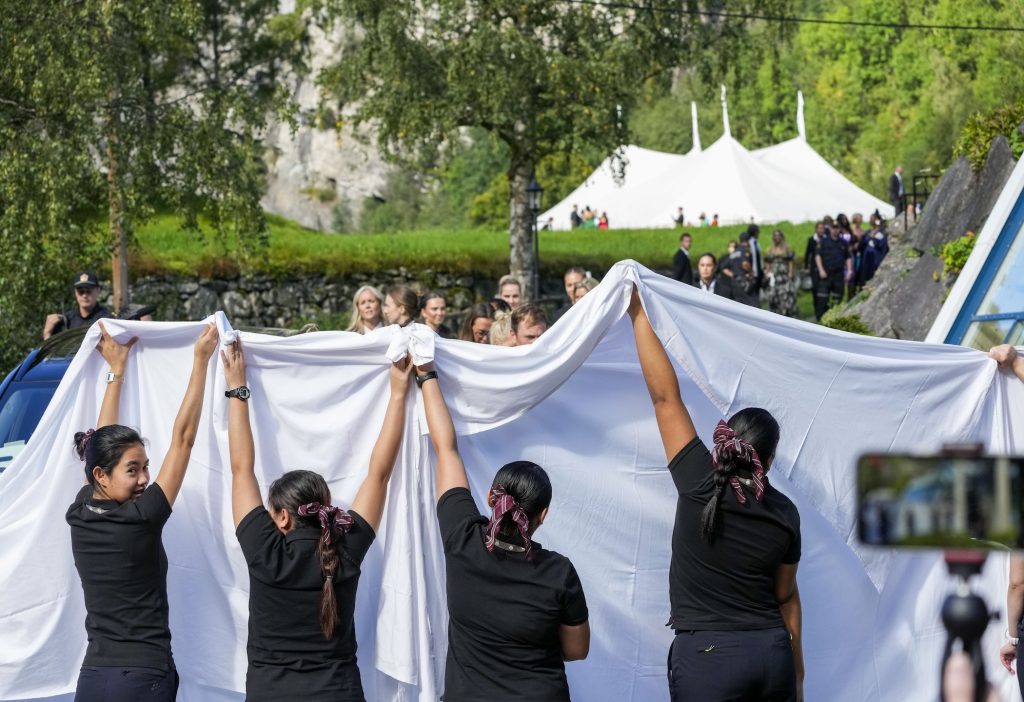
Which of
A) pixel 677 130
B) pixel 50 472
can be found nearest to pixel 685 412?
pixel 50 472

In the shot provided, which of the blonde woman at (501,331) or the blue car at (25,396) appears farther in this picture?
the blue car at (25,396)

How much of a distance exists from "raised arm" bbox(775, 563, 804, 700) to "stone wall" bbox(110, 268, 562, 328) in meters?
23.0

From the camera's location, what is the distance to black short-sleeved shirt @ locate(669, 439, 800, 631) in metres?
5.08

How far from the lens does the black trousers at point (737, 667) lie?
5020mm

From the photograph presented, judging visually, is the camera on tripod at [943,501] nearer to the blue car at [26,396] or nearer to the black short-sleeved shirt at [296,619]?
the black short-sleeved shirt at [296,619]

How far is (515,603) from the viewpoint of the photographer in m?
4.77

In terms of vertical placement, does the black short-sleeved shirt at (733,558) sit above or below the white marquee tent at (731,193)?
below

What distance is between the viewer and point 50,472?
6.28m

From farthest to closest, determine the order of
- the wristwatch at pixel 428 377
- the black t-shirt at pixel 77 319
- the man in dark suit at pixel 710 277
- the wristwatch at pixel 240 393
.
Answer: the man in dark suit at pixel 710 277 → the black t-shirt at pixel 77 319 → the wristwatch at pixel 240 393 → the wristwatch at pixel 428 377

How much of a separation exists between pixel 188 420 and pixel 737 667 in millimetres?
2595

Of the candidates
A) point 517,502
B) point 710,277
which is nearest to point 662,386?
point 517,502

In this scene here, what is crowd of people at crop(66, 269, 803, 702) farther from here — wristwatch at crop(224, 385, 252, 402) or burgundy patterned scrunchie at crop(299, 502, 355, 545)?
wristwatch at crop(224, 385, 252, 402)

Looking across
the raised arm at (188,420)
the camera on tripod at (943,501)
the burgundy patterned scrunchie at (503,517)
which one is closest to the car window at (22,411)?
the raised arm at (188,420)

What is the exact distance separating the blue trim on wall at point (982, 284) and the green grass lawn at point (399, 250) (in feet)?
49.0
